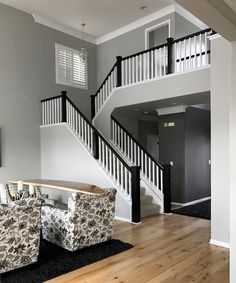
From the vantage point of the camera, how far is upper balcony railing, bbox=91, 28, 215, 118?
5.70 metres

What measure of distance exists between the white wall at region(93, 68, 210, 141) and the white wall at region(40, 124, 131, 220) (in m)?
1.34

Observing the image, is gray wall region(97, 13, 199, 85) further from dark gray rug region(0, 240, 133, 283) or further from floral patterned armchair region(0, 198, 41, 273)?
floral patterned armchair region(0, 198, 41, 273)

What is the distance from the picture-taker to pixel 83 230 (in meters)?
3.79

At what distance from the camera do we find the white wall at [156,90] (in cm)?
533

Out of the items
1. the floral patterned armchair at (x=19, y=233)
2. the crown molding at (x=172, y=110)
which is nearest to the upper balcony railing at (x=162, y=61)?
the crown molding at (x=172, y=110)

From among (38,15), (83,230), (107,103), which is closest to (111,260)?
(83,230)

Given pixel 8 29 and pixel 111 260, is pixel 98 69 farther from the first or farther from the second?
pixel 111 260

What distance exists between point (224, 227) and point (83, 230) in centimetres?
210

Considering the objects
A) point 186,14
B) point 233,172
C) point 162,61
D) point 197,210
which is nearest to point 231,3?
point 233,172

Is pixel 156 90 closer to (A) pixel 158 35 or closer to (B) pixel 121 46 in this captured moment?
(B) pixel 121 46

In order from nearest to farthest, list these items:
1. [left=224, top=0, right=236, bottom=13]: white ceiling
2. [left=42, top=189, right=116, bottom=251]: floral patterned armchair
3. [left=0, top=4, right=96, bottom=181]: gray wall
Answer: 1. [left=224, top=0, right=236, bottom=13]: white ceiling
2. [left=42, top=189, right=116, bottom=251]: floral patterned armchair
3. [left=0, top=4, right=96, bottom=181]: gray wall

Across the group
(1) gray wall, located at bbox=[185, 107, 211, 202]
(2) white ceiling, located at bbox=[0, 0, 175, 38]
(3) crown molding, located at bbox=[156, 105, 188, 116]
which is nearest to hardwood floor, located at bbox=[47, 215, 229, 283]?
(1) gray wall, located at bbox=[185, 107, 211, 202]

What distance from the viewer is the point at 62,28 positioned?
8273 millimetres

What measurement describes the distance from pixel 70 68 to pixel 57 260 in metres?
6.36
